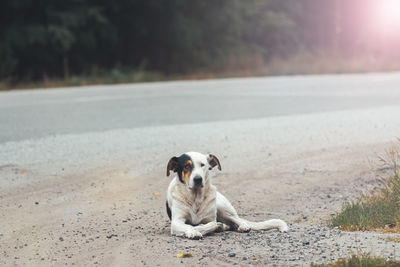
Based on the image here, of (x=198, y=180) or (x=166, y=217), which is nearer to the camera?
(x=198, y=180)

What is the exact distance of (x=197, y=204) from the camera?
19.0ft

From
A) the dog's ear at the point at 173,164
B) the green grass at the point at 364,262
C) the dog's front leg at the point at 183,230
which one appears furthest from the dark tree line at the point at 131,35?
the green grass at the point at 364,262

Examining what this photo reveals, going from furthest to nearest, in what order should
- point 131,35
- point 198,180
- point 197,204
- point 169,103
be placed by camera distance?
1. point 131,35
2. point 169,103
3. point 197,204
4. point 198,180

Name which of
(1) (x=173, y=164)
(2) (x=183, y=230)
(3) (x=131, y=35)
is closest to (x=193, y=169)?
(1) (x=173, y=164)

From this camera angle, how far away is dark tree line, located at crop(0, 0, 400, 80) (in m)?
25.0

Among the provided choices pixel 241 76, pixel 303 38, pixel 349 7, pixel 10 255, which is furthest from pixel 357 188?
pixel 349 7

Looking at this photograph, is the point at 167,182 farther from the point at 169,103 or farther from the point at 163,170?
the point at 169,103

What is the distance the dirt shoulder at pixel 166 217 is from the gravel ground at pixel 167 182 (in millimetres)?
12

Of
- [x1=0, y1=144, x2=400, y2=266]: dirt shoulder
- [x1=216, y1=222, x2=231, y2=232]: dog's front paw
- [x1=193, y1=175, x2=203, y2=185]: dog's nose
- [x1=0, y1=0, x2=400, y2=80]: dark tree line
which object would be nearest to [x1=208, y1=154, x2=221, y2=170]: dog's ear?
[x1=193, y1=175, x2=203, y2=185]: dog's nose

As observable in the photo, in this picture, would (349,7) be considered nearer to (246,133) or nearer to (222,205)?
(246,133)

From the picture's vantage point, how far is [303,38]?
48969 millimetres

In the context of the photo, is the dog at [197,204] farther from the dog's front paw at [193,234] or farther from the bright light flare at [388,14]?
the bright light flare at [388,14]

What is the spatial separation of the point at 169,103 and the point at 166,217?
929 cm

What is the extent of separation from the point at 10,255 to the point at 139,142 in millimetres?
5011
